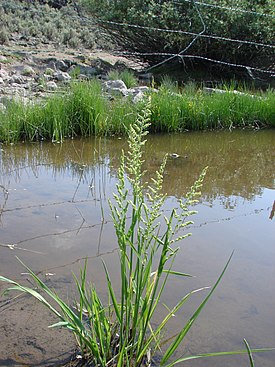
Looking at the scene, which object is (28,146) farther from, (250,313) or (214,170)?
(250,313)

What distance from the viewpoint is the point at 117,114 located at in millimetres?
6418

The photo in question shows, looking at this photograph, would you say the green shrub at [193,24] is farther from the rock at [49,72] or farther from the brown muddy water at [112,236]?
the brown muddy water at [112,236]

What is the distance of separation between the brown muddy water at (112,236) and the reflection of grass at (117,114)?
10.5 inches

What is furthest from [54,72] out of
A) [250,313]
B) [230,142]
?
[250,313]

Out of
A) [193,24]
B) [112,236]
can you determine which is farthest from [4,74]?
[112,236]

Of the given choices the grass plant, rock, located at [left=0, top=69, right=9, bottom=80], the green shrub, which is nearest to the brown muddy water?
the grass plant

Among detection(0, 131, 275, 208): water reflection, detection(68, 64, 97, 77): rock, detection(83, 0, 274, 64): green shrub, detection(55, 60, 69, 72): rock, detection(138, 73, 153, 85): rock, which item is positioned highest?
detection(83, 0, 274, 64): green shrub

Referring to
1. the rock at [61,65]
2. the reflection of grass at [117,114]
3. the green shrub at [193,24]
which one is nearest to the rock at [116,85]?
the reflection of grass at [117,114]

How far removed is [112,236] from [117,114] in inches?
133

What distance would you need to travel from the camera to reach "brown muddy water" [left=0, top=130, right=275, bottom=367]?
2254 millimetres

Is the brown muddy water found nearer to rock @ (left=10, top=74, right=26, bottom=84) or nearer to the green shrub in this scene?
rock @ (left=10, top=74, right=26, bottom=84)

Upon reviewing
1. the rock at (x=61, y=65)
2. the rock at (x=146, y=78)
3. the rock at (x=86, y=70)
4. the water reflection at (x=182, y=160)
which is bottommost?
the water reflection at (x=182, y=160)

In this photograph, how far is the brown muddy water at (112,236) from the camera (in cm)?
225

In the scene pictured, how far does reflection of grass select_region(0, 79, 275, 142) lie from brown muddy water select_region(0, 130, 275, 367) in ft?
0.88
